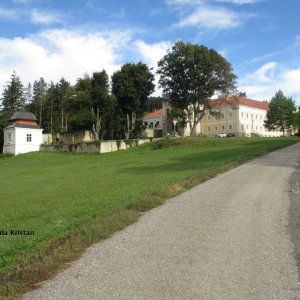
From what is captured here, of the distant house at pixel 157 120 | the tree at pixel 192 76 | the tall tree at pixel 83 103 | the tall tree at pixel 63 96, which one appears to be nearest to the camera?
the tree at pixel 192 76

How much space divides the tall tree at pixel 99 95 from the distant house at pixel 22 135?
36.4 ft

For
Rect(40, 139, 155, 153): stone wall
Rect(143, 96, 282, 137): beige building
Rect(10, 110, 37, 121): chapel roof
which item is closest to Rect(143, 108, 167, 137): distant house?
Rect(143, 96, 282, 137): beige building

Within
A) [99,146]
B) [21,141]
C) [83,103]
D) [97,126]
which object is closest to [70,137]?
[97,126]

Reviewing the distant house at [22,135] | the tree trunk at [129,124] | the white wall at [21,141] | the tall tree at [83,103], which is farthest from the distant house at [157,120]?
the distant house at [22,135]

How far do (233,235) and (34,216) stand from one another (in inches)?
250

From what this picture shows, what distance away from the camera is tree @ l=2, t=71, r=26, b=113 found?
318ft

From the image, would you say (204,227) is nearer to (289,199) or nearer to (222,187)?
(289,199)

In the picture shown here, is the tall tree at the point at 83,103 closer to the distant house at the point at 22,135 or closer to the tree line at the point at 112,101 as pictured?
the tree line at the point at 112,101

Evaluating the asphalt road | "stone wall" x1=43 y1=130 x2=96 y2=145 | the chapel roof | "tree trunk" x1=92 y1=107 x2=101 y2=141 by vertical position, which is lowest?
the asphalt road

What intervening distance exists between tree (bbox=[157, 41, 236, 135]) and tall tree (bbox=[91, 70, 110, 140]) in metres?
9.47

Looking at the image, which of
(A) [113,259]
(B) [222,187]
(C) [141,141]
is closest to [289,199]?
(B) [222,187]

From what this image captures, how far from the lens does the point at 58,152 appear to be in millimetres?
67312

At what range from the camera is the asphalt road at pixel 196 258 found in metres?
5.26

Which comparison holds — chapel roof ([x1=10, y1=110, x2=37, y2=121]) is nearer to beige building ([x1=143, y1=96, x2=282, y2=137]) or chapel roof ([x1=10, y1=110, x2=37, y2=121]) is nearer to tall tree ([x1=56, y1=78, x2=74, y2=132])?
tall tree ([x1=56, y1=78, x2=74, y2=132])
